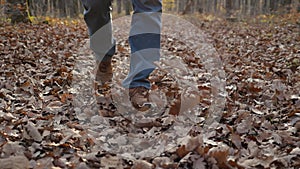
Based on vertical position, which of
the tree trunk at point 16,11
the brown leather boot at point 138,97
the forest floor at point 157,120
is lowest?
the forest floor at point 157,120

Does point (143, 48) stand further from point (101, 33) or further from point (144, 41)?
point (101, 33)

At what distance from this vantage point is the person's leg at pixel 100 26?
3.31 m

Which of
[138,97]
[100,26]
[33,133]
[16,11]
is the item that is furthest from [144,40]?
[16,11]

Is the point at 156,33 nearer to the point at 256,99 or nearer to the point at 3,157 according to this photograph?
the point at 256,99

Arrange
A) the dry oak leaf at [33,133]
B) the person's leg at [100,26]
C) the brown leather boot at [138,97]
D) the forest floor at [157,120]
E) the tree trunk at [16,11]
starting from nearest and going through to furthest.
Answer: the forest floor at [157,120] → the dry oak leaf at [33,133] → the brown leather boot at [138,97] → the person's leg at [100,26] → the tree trunk at [16,11]

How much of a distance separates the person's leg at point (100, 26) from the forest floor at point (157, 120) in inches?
14.6

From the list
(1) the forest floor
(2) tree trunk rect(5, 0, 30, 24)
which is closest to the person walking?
(1) the forest floor

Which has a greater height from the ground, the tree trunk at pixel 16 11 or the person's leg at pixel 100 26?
the tree trunk at pixel 16 11

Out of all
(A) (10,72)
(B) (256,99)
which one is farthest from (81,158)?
(A) (10,72)

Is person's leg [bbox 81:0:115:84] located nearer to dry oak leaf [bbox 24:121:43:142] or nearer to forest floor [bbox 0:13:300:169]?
forest floor [bbox 0:13:300:169]

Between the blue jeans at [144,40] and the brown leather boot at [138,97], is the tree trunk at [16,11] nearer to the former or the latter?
the blue jeans at [144,40]

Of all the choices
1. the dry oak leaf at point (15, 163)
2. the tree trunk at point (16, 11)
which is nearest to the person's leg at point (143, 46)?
the dry oak leaf at point (15, 163)

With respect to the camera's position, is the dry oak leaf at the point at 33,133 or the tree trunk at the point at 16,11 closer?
the dry oak leaf at the point at 33,133

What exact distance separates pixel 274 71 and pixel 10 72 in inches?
122
